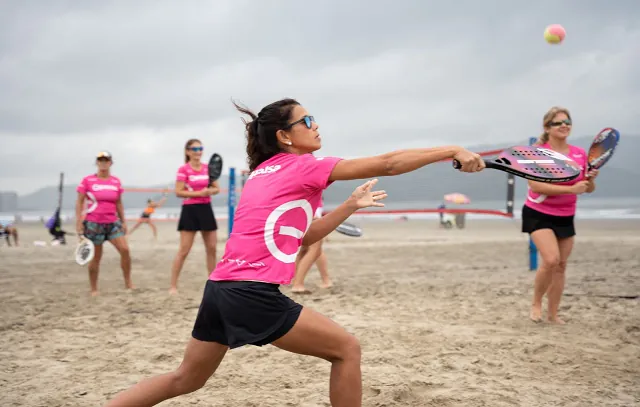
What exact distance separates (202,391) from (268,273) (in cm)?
157

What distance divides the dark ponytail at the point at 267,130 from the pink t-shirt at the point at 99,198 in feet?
15.6

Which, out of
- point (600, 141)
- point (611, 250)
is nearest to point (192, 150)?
point (600, 141)

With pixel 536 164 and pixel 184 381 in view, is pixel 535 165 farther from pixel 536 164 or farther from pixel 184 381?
pixel 184 381

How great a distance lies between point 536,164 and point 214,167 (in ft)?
16.7

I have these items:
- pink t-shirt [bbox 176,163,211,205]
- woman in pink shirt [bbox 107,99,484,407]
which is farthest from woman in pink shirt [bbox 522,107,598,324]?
pink t-shirt [bbox 176,163,211,205]

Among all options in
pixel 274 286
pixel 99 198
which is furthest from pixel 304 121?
pixel 99 198

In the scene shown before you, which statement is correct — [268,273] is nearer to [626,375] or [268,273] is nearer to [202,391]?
[202,391]

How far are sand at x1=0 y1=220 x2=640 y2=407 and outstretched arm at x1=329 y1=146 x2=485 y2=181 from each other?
1.53m

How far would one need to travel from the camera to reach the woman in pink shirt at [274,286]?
2.26 meters

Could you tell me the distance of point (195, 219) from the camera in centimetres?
684

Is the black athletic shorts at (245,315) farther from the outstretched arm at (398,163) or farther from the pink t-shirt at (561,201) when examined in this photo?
the pink t-shirt at (561,201)

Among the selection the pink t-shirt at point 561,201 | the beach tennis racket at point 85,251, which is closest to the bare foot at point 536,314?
the pink t-shirt at point 561,201

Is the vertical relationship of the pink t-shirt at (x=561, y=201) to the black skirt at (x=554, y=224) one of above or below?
above

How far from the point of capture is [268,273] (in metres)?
2.30
